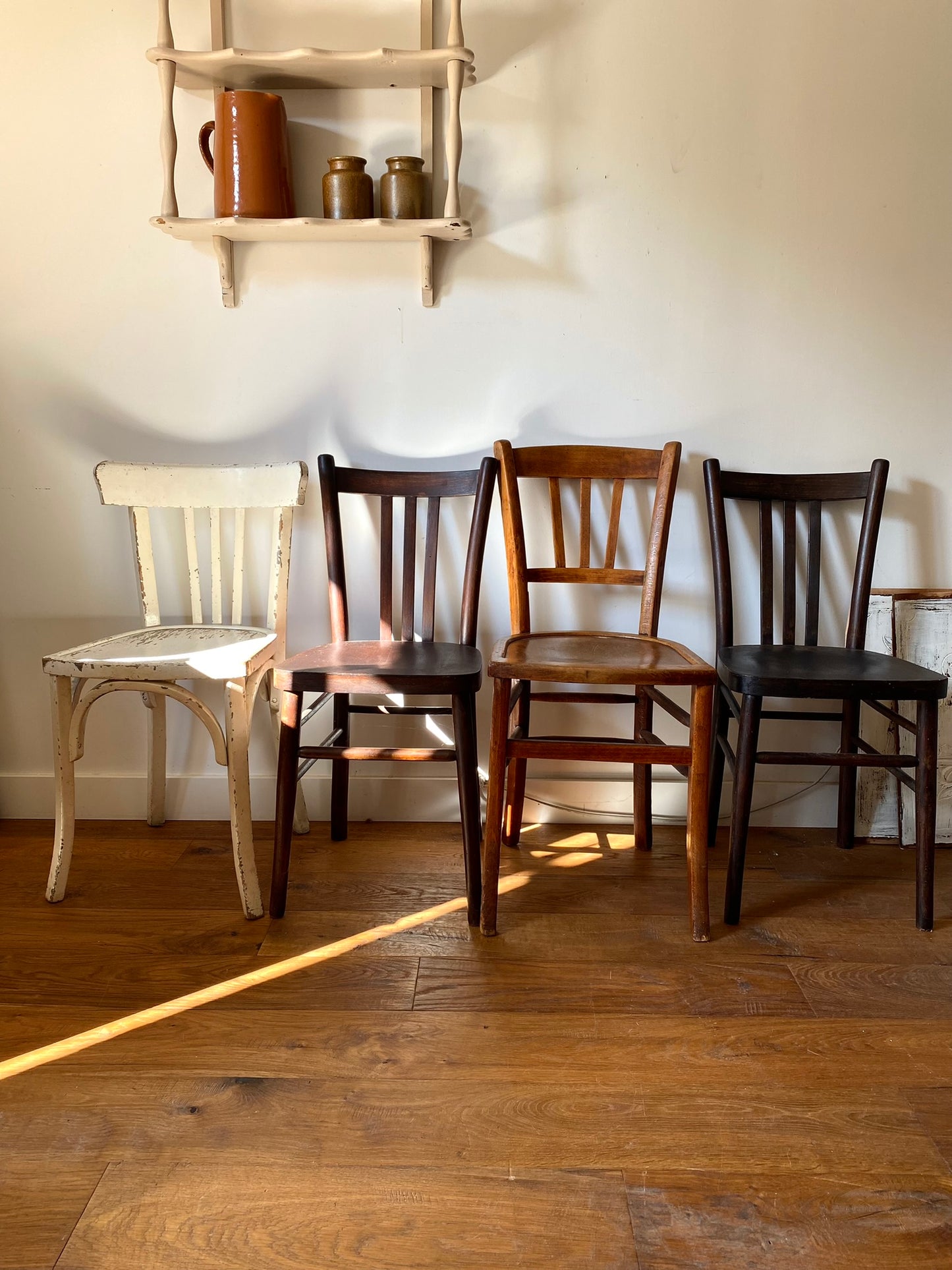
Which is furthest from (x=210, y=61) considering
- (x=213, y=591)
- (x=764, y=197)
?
(x=764, y=197)

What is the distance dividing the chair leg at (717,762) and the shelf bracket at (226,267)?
4.66ft

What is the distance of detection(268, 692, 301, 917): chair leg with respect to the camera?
168 centimetres

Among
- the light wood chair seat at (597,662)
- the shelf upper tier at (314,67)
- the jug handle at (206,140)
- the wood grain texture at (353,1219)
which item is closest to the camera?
the wood grain texture at (353,1219)

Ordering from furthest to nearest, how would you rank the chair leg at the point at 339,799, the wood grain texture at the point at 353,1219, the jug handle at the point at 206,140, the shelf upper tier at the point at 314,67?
the chair leg at the point at 339,799
the jug handle at the point at 206,140
the shelf upper tier at the point at 314,67
the wood grain texture at the point at 353,1219

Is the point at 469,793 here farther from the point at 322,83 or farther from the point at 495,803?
the point at 322,83

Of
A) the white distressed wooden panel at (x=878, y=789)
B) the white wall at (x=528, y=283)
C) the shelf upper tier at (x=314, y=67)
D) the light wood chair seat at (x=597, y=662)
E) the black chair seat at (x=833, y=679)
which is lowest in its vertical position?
the white distressed wooden panel at (x=878, y=789)

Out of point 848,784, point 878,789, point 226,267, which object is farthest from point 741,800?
point 226,267

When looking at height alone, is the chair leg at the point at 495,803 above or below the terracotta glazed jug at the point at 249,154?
below

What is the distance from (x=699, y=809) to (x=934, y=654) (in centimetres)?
88

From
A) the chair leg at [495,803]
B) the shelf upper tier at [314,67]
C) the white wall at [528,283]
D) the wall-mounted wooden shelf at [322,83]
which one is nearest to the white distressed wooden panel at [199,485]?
the white wall at [528,283]

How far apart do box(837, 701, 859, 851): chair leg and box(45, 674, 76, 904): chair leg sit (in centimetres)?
164

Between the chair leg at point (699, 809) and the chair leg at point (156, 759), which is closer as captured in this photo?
the chair leg at point (699, 809)

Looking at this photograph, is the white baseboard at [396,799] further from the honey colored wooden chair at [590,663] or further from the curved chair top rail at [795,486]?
the curved chair top rail at [795,486]

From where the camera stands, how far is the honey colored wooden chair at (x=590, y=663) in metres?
1.59
